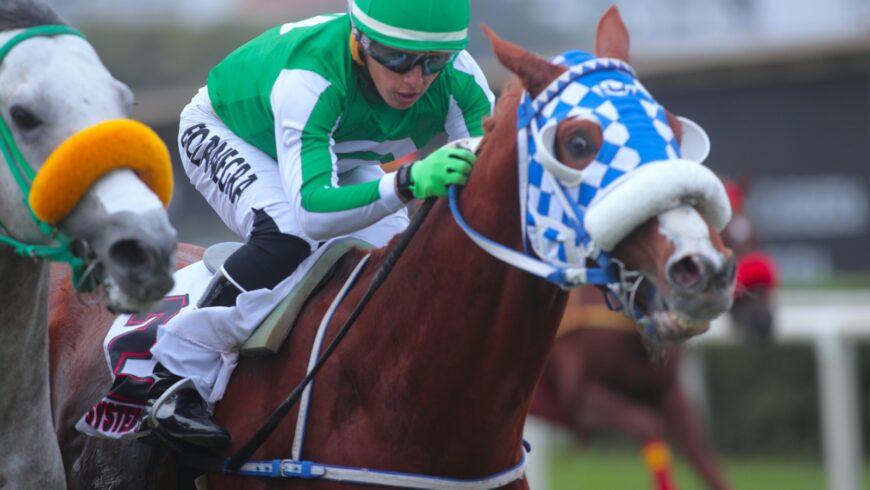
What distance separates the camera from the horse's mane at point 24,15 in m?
2.97

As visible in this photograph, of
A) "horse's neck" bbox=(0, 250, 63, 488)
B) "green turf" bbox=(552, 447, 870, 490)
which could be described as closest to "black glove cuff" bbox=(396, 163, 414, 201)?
"horse's neck" bbox=(0, 250, 63, 488)

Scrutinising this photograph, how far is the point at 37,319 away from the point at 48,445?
341mm

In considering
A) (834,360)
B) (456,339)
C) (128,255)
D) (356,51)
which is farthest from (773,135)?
(128,255)

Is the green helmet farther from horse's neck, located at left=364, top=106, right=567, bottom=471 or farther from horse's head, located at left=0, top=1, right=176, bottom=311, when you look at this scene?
horse's head, located at left=0, top=1, right=176, bottom=311

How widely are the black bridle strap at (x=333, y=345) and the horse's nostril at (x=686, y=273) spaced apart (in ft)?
2.78

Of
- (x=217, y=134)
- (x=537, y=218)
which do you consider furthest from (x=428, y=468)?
(x=217, y=134)

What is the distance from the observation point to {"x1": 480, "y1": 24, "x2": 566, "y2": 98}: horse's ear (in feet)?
10.7

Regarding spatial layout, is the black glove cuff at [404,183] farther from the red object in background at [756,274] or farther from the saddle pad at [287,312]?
the red object in background at [756,274]

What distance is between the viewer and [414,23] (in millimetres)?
3488

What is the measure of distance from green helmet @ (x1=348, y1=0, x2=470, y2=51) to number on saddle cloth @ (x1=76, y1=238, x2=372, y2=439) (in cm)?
65

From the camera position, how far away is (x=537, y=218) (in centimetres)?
320

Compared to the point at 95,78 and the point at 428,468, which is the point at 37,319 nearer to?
the point at 95,78

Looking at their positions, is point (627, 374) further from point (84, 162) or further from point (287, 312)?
point (84, 162)

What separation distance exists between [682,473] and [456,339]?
8.68 meters
